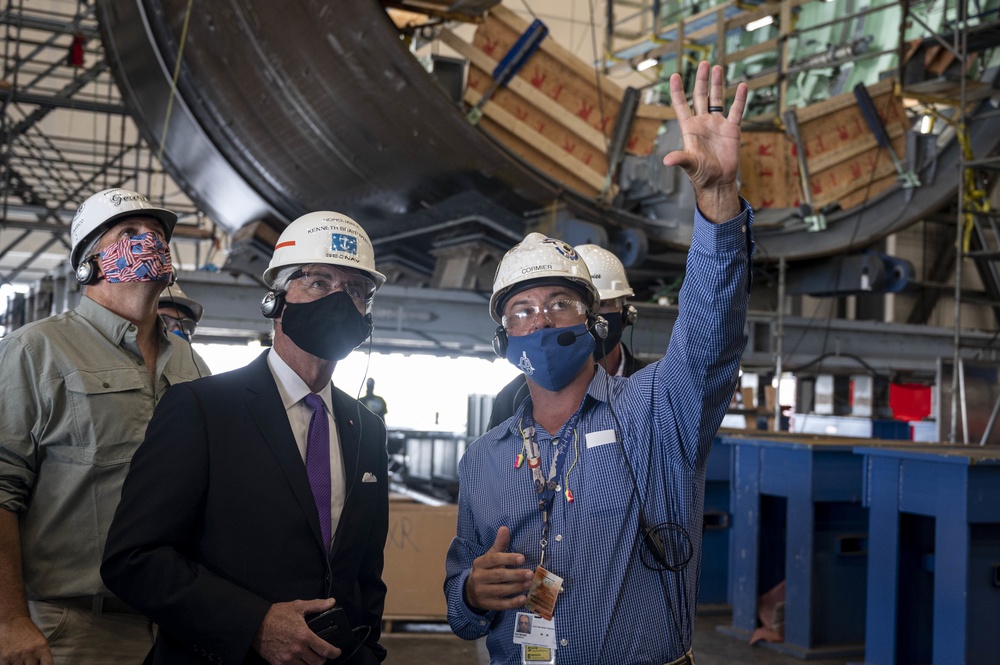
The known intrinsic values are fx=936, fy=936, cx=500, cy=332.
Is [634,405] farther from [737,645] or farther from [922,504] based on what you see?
[737,645]

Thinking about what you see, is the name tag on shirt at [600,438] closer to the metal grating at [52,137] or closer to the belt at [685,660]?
the belt at [685,660]

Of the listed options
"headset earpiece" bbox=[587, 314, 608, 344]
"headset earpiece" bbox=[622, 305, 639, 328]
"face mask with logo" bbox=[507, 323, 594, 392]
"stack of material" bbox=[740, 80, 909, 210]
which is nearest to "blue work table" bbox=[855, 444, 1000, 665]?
"headset earpiece" bbox=[622, 305, 639, 328]

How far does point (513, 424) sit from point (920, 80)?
850 cm

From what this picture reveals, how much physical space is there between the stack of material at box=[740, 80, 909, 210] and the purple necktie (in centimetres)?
747

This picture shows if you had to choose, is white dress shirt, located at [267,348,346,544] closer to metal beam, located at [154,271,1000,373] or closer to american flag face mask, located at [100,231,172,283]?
american flag face mask, located at [100,231,172,283]

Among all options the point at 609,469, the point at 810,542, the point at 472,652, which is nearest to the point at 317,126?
the point at 472,652

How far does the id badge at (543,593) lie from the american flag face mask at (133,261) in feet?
4.58

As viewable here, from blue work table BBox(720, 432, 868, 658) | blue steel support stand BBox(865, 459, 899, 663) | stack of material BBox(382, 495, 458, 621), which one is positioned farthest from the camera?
stack of material BBox(382, 495, 458, 621)

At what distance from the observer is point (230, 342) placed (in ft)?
32.2

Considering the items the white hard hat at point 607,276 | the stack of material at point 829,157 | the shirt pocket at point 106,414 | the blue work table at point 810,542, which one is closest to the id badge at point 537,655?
the shirt pocket at point 106,414

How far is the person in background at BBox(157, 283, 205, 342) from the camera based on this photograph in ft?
17.8

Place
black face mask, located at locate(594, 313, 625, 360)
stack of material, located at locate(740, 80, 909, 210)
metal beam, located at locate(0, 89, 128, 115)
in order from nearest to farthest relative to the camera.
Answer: black face mask, located at locate(594, 313, 625, 360) → stack of material, located at locate(740, 80, 909, 210) → metal beam, located at locate(0, 89, 128, 115)

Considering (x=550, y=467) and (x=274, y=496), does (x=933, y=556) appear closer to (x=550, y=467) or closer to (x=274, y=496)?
(x=550, y=467)

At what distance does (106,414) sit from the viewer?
2549mm
